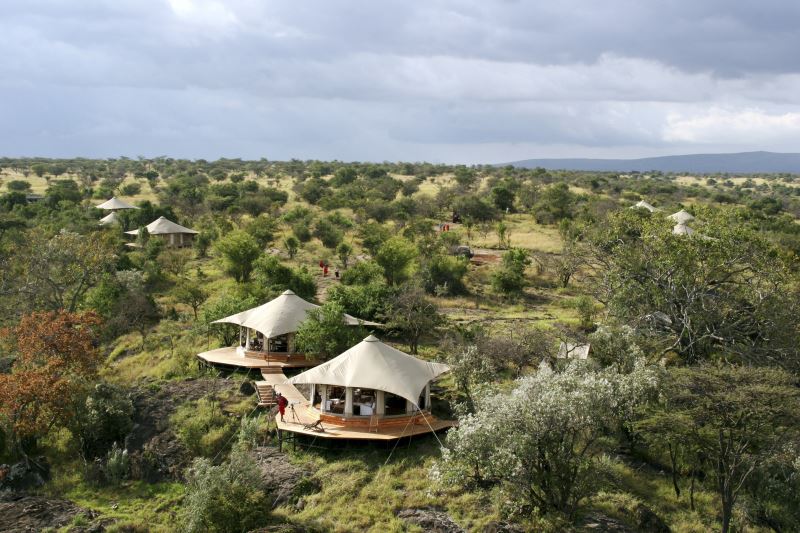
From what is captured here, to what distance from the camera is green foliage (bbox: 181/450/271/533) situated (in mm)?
15039

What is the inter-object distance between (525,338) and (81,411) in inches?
578

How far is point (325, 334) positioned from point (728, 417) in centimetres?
1303

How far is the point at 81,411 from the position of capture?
20.5 meters

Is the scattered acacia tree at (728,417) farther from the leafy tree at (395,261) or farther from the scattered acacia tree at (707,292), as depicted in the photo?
the leafy tree at (395,261)

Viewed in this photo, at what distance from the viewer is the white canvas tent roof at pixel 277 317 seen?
79.7ft

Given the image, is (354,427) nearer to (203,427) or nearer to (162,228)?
(203,427)

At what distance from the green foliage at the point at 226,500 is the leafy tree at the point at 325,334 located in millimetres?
7046

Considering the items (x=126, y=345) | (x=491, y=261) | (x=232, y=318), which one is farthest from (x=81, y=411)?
(x=491, y=261)

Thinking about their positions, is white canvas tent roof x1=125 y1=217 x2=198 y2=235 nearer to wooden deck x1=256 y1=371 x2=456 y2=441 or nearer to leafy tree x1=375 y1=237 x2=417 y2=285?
leafy tree x1=375 y1=237 x2=417 y2=285

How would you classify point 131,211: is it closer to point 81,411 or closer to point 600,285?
point 81,411

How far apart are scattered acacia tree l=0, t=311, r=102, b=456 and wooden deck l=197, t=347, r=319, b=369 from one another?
4136 mm

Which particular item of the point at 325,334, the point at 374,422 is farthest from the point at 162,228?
the point at 374,422

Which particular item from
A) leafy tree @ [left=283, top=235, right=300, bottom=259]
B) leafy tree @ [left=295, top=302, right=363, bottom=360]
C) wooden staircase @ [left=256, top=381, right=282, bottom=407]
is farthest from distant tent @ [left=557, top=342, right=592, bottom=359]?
leafy tree @ [left=283, top=235, right=300, bottom=259]

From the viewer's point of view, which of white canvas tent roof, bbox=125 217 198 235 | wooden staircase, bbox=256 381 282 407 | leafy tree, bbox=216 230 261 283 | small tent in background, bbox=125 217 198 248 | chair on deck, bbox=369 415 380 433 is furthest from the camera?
small tent in background, bbox=125 217 198 248
